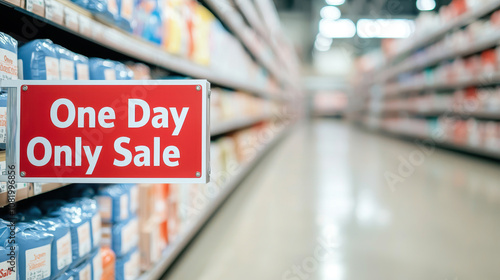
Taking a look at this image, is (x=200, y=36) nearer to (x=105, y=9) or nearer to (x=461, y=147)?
(x=105, y=9)

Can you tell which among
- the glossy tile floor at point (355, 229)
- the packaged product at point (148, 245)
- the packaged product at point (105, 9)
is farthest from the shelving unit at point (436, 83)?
the packaged product at point (105, 9)

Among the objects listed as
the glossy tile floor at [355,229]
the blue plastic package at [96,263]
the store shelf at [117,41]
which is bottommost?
the glossy tile floor at [355,229]

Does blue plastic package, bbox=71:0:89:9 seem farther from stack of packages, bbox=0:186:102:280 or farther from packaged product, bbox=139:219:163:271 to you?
packaged product, bbox=139:219:163:271

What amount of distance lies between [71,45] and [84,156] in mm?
769

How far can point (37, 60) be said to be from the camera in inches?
37.1

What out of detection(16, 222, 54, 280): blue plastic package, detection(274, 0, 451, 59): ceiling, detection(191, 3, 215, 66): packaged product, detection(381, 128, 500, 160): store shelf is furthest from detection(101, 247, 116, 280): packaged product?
detection(274, 0, 451, 59): ceiling

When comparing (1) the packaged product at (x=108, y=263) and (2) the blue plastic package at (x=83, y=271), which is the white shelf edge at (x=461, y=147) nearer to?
(1) the packaged product at (x=108, y=263)

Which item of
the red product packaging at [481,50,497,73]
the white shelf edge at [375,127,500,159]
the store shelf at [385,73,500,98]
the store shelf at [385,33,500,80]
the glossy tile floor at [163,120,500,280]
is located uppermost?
the store shelf at [385,33,500,80]

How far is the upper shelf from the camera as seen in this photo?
15.8 feet

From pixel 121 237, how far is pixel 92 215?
21 centimetres

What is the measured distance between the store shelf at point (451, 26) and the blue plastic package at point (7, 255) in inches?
209

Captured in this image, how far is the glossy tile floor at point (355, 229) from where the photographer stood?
5.77 ft

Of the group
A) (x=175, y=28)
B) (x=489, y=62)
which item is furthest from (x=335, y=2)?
(x=175, y=28)

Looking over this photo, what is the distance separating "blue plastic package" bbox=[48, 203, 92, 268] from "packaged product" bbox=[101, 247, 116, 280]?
0.14 m
